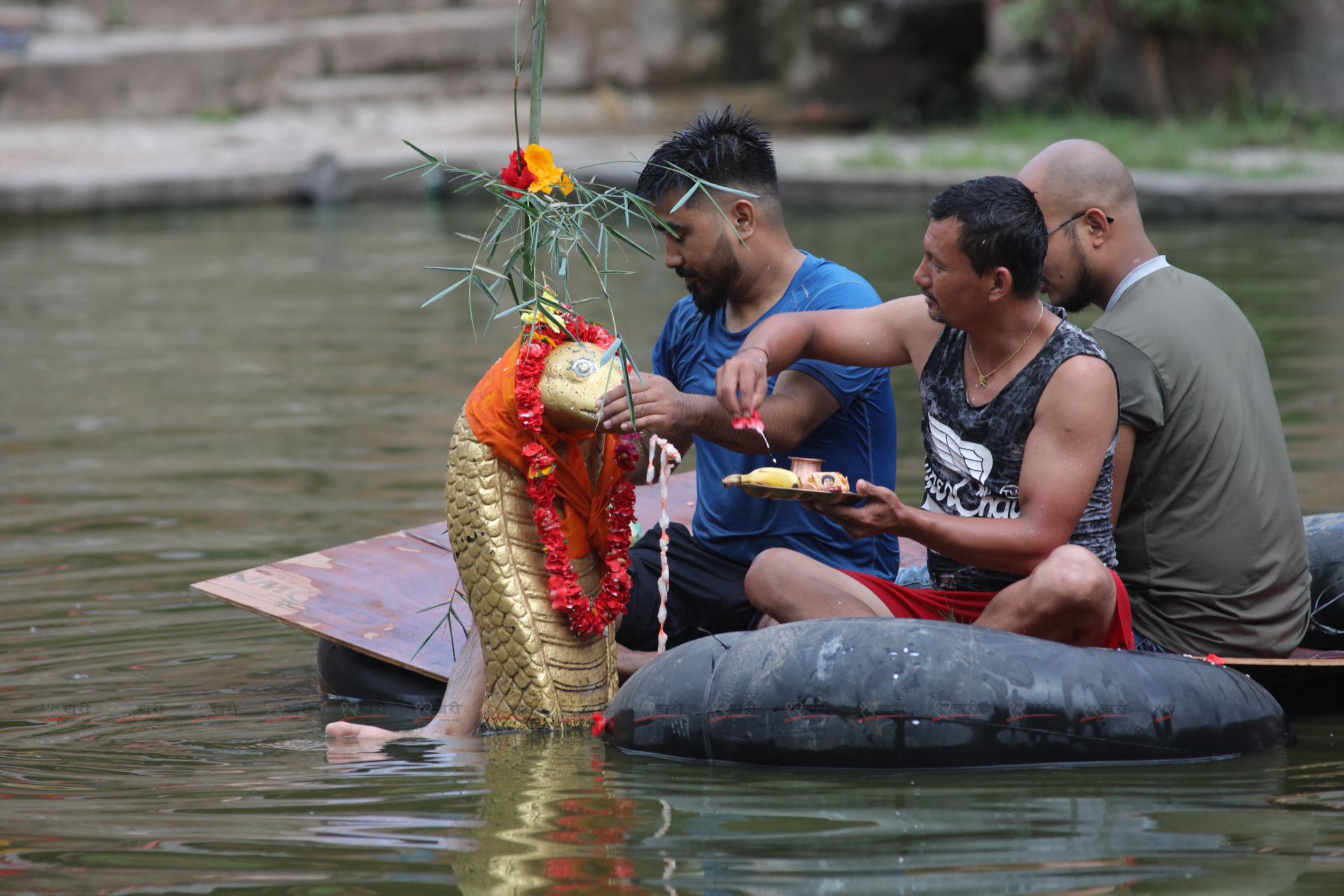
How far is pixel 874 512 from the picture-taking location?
11.4ft

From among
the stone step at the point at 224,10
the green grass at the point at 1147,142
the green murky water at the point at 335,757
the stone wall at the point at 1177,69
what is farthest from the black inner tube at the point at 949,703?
the stone step at the point at 224,10

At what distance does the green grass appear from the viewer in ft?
46.5

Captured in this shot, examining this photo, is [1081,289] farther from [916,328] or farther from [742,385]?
[742,385]

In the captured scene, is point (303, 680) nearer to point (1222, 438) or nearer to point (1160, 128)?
point (1222, 438)

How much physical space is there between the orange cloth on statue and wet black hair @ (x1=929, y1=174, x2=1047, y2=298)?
40.4 inches

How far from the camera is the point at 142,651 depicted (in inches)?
189

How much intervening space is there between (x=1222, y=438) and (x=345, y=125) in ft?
56.3

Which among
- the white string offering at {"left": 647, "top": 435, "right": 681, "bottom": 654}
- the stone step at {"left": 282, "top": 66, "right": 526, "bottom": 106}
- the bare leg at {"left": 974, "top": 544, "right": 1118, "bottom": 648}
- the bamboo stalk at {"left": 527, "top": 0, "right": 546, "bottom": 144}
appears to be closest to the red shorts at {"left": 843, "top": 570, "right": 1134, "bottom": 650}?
the bare leg at {"left": 974, "top": 544, "right": 1118, "bottom": 648}

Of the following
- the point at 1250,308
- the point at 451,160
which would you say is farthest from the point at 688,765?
the point at 451,160

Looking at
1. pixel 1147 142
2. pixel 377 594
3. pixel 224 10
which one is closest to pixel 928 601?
pixel 377 594

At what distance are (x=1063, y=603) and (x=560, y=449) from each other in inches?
50.8

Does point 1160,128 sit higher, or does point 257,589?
point 1160,128

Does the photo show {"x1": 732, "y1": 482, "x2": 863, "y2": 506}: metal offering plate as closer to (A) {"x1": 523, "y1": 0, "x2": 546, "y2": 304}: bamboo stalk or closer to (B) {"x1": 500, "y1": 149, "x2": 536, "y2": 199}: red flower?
(A) {"x1": 523, "y1": 0, "x2": 546, "y2": 304}: bamboo stalk

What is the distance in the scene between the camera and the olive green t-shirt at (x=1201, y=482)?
370 centimetres
